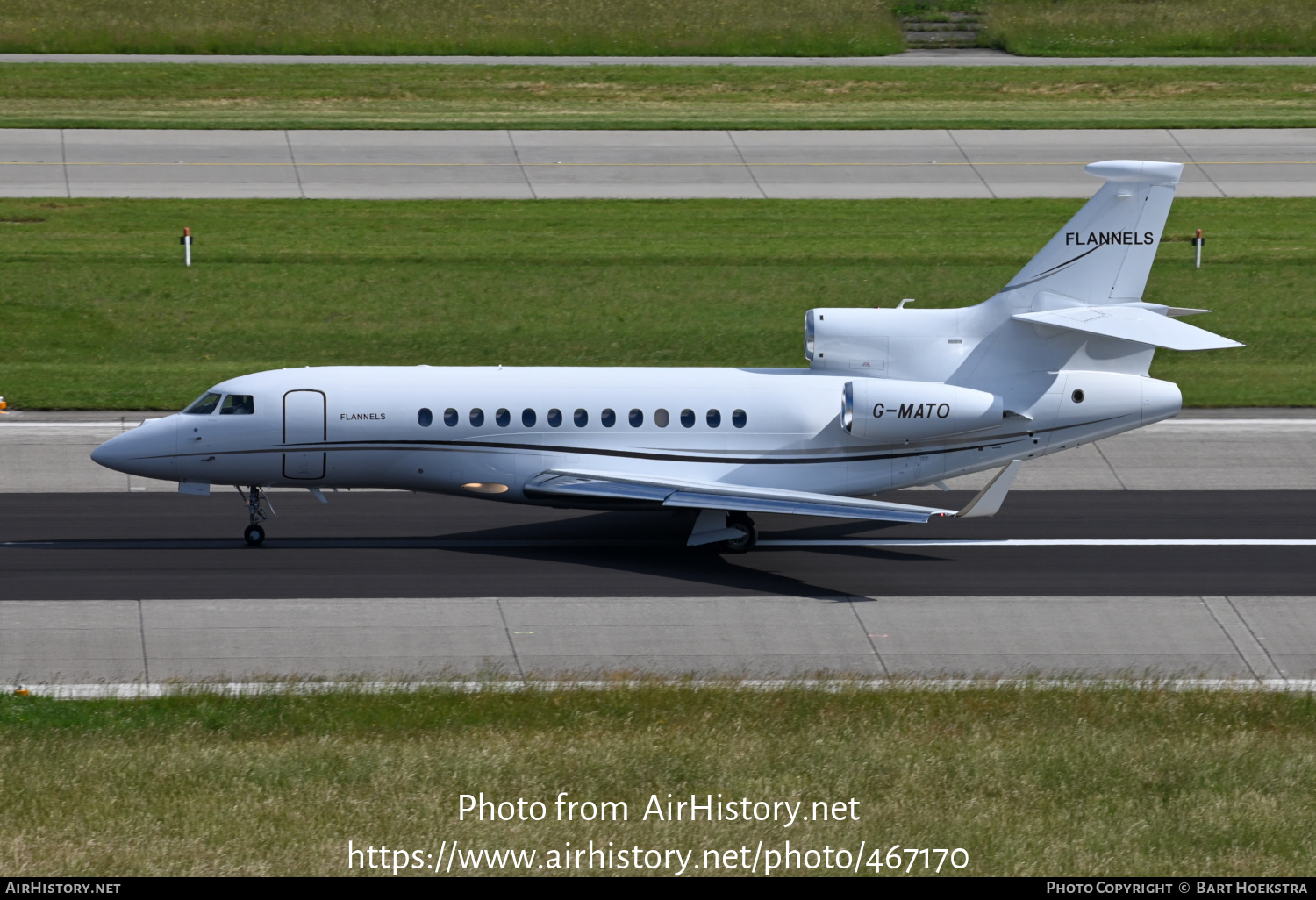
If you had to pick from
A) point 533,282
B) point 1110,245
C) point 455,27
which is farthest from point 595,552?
point 455,27

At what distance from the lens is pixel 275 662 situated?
21000 mm

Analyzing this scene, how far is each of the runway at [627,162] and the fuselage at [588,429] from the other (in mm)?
19628

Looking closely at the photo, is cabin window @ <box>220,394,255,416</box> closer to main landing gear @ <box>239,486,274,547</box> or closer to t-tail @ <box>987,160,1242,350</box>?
main landing gear @ <box>239,486,274,547</box>

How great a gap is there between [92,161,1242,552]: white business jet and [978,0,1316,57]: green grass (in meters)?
36.0

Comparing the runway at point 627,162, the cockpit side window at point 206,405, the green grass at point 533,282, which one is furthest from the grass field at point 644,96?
the cockpit side window at point 206,405

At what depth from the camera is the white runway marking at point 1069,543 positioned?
2625 cm

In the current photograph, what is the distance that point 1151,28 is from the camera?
62.5 m

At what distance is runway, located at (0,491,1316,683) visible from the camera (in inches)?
841

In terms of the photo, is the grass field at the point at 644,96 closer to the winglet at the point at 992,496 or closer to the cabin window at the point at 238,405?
the cabin window at the point at 238,405

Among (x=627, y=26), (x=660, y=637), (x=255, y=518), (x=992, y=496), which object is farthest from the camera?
(x=627, y=26)

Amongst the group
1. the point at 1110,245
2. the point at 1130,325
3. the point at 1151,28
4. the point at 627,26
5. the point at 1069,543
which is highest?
the point at 1110,245

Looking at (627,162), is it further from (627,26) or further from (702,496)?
(702,496)

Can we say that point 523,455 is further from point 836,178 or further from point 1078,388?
point 836,178

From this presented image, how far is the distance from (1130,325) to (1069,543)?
11.7 feet
